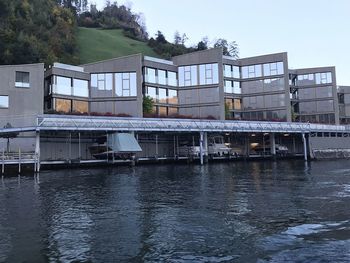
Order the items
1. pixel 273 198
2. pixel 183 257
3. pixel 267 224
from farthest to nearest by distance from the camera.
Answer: pixel 273 198 → pixel 267 224 → pixel 183 257

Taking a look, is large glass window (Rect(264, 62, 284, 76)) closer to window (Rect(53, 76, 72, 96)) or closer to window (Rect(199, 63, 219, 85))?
window (Rect(199, 63, 219, 85))

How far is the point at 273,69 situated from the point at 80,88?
39863 mm

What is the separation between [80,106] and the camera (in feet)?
217

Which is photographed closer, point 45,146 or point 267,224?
point 267,224

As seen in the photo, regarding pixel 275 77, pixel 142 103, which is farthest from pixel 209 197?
pixel 275 77

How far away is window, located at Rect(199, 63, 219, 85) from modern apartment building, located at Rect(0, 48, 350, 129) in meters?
0.18

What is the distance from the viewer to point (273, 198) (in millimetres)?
21875

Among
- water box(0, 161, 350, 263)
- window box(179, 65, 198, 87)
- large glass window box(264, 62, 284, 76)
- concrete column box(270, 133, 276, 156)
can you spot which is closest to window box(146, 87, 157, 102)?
window box(179, 65, 198, 87)

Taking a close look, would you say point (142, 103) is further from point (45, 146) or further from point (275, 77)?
point (275, 77)

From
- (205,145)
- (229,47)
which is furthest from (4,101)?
(229,47)

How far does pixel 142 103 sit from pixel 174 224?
54.1 metres

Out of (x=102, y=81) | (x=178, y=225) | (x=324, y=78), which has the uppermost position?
(x=324, y=78)

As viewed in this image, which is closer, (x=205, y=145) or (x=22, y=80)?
(x=22, y=80)

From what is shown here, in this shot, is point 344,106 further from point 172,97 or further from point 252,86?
point 172,97
